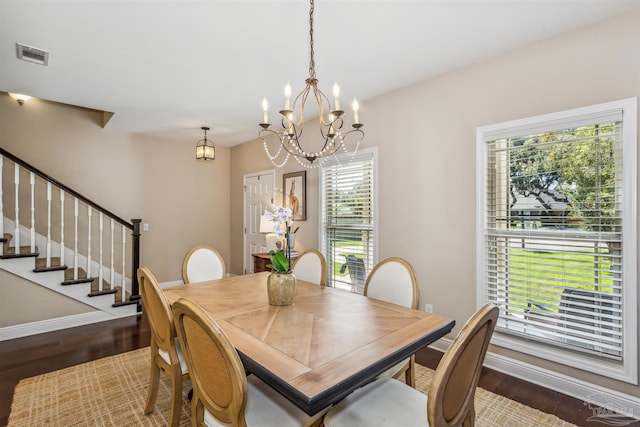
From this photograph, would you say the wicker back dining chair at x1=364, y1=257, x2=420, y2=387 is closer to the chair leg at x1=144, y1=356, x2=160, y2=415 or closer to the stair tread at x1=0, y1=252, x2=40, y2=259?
the chair leg at x1=144, y1=356, x2=160, y2=415

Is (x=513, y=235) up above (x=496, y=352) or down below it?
above

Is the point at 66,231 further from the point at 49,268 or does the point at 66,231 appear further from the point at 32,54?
the point at 32,54

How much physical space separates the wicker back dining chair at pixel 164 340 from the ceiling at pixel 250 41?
5.50 feet

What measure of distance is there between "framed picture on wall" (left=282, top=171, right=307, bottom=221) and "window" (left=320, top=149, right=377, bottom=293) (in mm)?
349

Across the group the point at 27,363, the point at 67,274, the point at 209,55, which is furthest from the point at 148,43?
the point at 67,274

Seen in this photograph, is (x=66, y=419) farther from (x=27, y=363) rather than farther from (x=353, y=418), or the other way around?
(x=353, y=418)

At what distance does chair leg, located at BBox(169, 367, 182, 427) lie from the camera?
5.66ft

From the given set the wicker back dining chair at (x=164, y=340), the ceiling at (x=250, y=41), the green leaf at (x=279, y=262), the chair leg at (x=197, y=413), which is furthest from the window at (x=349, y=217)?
the chair leg at (x=197, y=413)

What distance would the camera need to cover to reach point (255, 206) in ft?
17.9

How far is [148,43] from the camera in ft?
7.75

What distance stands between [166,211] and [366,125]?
3.80 meters

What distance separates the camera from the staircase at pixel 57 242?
135 inches

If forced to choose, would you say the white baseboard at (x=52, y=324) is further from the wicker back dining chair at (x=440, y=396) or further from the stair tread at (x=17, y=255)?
the wicker back dining chair at (x=440, y=396)

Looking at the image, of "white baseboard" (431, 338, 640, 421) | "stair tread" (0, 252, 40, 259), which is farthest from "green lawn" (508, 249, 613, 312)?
"stair tread" (0, 252, 40, 259)
